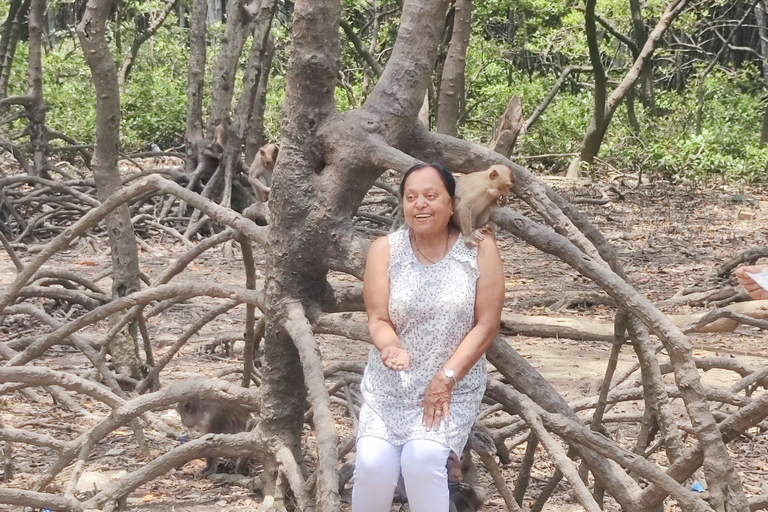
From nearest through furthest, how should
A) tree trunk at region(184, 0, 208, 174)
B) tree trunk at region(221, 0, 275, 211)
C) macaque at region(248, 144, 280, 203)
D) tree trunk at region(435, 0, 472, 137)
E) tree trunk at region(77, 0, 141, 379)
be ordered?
tree trunk at region(77, 0, 141, 379) → macaque at region(248, 144, 280, 203) → tree trunk at region(435, 0, 472, 137) → tree trunk at region(221, 0, 275, 211) → tree trunk at region(184, 0, 208, 174)

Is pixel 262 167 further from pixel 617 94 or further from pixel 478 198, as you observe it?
pixel 617 94

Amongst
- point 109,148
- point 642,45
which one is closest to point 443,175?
point 109,148

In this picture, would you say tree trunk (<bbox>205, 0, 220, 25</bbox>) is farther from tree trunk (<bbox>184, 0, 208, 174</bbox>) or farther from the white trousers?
the white trousers

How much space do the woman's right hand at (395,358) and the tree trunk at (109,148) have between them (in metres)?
2.01

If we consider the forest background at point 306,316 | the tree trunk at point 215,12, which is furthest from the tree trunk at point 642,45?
the tree trunk at point 215,12

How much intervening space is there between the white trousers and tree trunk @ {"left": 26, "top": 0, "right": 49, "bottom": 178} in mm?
6736

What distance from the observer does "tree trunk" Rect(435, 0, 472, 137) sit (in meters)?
6.34

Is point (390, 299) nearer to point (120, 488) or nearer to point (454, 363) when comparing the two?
point (454, 363)

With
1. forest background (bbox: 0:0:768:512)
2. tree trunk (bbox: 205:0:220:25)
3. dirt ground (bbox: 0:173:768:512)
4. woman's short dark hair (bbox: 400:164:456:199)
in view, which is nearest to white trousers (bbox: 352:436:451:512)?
forest background (bbox: 0:0:768:512)

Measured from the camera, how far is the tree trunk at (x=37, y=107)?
26.0 ft

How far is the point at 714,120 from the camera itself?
1450cm

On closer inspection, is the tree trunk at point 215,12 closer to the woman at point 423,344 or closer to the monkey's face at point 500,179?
the monkey's face at point 500,179

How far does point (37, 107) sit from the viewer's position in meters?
8.33

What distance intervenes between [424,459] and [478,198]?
716 millimetres
